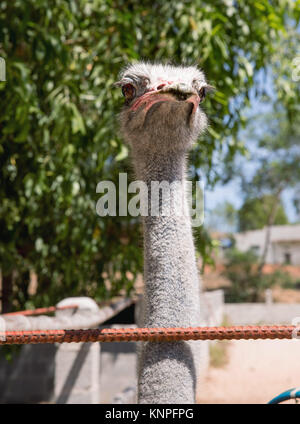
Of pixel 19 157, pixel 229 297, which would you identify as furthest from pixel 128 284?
pixel 229 297

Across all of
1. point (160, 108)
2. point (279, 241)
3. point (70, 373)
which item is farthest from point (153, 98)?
point (279, 241)

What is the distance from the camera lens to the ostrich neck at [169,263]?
113cm

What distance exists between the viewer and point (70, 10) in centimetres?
243

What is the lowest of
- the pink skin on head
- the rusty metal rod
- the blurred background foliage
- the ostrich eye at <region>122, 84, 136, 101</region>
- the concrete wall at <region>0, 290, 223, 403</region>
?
the rusty metal rod

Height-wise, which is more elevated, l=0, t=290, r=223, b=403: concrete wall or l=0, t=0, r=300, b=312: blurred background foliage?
l=0, t=0, r=300, b=312: blurred background foliage

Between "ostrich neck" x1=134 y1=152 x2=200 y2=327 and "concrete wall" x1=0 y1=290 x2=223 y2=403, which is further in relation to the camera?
"concrete wall" x1=0 y1=290 x2=223 y2=403

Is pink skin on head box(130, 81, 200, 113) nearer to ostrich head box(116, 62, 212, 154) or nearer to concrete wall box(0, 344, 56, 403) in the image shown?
ostrich head box(116, 62, 212, 154)

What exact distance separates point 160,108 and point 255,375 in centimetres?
523

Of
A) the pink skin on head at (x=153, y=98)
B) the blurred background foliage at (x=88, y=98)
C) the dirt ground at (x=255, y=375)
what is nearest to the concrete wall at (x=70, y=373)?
the blurred background foliage at (x=88, y=98)

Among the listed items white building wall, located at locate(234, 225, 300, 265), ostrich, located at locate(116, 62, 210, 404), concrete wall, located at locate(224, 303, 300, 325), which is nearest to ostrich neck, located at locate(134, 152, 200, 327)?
ostrich, located at locate(116, 62, 210, 404)

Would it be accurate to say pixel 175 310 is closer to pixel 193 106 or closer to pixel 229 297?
pixel 193 106

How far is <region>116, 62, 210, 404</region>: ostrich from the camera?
1.10 metres

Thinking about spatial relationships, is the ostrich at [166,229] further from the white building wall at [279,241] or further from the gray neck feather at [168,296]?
the white building wall at [279,241]

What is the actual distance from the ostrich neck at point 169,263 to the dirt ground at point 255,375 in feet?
10.4
